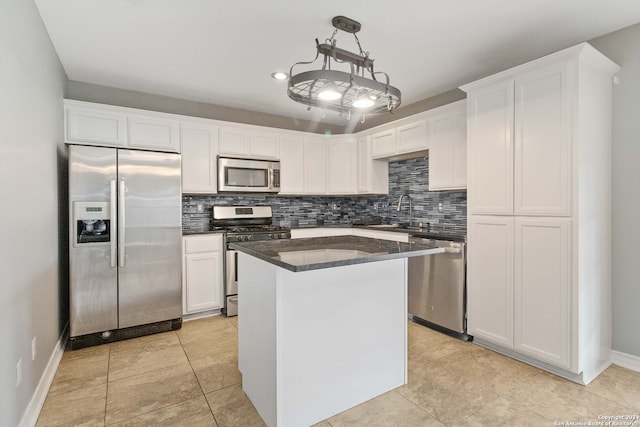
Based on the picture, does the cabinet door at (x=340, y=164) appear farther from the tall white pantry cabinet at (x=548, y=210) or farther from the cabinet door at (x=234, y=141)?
the tall white pantry cabinet at (x=548, y=210)

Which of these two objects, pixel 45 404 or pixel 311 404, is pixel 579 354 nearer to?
pixel 311 404

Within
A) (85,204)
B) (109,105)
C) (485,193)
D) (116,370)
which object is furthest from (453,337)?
(109,105)

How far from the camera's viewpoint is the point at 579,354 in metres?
2.23

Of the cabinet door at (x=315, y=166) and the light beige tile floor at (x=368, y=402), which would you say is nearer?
the light beige tile floor at (x=368, y=402)

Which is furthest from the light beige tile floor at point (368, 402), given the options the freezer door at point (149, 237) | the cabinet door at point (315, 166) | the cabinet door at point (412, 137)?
the cabinet door at point (315, 166)

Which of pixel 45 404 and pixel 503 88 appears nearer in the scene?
pixel 45 404

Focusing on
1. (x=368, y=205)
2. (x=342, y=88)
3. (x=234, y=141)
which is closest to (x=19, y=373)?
(x=342, y=88)

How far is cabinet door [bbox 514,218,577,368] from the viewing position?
2289 millimetres

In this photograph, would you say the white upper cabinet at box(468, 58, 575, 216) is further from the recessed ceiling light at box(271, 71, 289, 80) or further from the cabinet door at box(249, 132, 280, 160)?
the cabinet door at box(249, 132, 280, 160)

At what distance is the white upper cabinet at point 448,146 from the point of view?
3.27 metres

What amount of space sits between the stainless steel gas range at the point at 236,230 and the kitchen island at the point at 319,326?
1561 mm

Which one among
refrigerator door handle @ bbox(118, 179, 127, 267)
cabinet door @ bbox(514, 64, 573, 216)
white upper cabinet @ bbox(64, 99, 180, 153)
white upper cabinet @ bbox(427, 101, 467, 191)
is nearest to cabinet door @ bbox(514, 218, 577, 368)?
cabinet door @ bbox(514, 64, 573, 216)

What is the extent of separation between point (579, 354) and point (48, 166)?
13.2 ft

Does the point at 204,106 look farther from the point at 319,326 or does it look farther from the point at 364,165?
the point at 319,326
